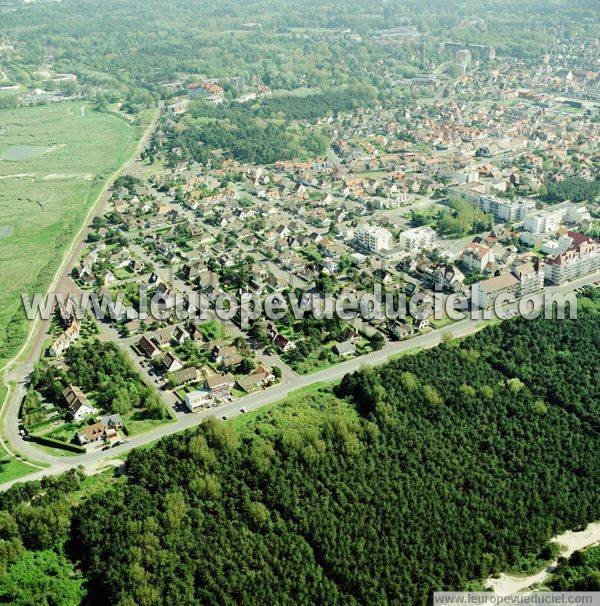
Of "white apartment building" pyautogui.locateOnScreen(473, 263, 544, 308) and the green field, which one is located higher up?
the green field

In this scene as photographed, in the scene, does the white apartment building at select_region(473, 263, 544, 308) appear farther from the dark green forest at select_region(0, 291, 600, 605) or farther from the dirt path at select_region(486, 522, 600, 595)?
the dirt path at select_region(486, 522, 600, 595)

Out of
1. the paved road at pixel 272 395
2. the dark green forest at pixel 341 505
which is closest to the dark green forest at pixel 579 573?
the dark green forest at pixel 341 505

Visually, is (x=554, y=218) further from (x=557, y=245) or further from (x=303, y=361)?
(x=303, y=361)

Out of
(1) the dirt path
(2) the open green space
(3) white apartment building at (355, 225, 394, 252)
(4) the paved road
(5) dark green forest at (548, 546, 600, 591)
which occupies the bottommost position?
(1) the dirt path

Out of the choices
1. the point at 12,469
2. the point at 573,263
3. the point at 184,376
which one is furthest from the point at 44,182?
the point at 573,263

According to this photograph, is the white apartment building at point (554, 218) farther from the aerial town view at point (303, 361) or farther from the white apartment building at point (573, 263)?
the white apartment building at point (573, 263)

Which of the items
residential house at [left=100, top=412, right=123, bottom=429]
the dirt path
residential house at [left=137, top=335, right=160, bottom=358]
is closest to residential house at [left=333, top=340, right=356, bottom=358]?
residential house at [left=137, top=335, right=160, bottom=358]
